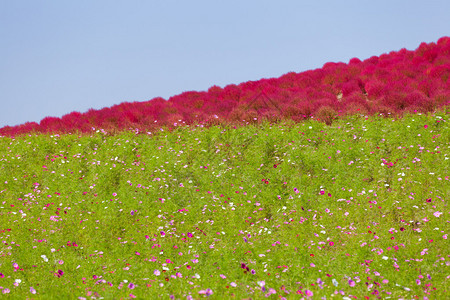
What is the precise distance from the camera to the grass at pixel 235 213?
7141 millimetres

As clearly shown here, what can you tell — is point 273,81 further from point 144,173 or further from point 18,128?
point 18,128

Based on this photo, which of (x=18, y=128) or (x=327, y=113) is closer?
(x=327, y=113)

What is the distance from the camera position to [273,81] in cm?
1953

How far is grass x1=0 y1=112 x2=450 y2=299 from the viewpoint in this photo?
714cm

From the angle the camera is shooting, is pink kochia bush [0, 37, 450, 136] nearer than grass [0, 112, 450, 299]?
No

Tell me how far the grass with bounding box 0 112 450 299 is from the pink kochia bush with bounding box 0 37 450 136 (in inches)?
37.5

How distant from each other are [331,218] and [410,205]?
1859 millimetres

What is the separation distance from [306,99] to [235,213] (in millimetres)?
7728

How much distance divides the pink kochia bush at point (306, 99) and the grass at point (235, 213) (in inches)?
37.5

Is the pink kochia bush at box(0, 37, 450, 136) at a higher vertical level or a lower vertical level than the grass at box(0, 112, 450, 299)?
higher

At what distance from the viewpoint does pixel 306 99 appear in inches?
629

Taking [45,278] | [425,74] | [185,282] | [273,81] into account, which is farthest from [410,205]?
[273,81]

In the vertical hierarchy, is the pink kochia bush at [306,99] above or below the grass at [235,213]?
above

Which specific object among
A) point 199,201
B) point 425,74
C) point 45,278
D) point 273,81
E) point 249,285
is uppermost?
point 273,81
